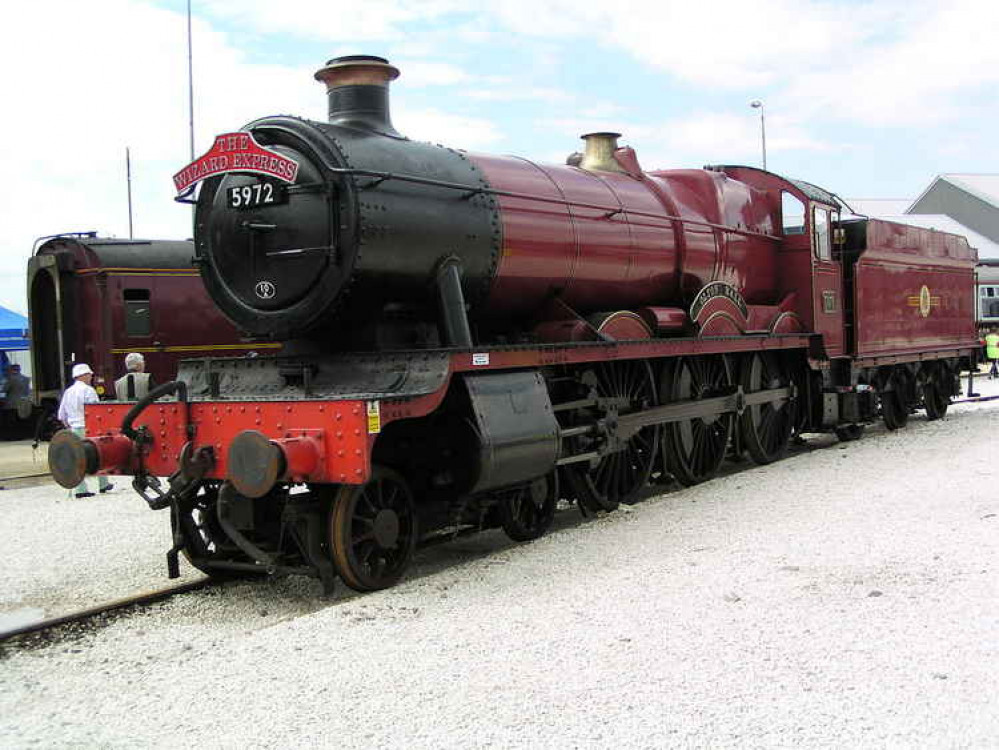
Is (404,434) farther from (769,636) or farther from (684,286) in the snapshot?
(684,286)

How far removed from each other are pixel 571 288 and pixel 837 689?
4973 mm

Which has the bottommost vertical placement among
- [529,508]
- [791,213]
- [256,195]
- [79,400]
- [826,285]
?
[529,508]

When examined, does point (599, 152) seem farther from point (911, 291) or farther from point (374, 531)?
point (911, 291)

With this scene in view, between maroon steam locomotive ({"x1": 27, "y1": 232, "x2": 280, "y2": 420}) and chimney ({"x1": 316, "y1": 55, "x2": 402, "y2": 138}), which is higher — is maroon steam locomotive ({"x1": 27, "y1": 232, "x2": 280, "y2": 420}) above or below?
below

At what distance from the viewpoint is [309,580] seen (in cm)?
714

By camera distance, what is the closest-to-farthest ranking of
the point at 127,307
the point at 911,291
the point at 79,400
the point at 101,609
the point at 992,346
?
the point at 101,609 → the point at 79,400 → the point at 911,291 → the point at 127,307 → the point at 992,346

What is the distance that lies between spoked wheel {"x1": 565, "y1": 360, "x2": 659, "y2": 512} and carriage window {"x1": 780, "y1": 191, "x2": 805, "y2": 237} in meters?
3.80

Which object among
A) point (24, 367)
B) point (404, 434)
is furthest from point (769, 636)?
point (24, 367)

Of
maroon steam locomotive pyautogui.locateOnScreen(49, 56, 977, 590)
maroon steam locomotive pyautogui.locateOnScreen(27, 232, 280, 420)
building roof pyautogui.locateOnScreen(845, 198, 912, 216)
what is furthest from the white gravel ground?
building roof pyautogui.locateOnScreen(845, 198, 912, 216)

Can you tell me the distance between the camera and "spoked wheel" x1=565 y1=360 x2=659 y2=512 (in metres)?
8.76

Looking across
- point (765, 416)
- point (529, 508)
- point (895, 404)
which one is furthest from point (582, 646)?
point (895, 404)

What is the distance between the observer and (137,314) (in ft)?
51.6

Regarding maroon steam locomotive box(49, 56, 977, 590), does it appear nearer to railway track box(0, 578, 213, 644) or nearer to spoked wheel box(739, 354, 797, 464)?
railway track box(0, 578, 213, 644)

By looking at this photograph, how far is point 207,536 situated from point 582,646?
3333 mm
